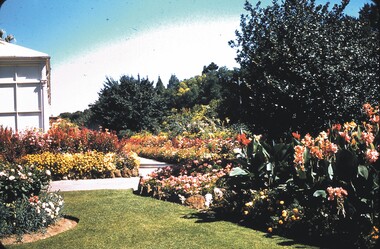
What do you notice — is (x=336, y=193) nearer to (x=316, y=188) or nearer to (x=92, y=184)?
(x=316, y=188)

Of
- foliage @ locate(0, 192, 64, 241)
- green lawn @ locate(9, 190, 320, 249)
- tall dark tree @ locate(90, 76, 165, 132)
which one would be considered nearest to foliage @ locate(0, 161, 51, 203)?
foliage @ locate(0, 192, 64, 241)

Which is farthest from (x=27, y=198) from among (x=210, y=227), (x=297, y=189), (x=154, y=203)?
(x=297, y=189)

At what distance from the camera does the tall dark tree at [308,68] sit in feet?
22.4

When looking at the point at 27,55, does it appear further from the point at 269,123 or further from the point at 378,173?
the point at 378,173

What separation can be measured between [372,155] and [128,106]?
2030 cm

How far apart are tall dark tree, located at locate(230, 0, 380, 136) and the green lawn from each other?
318cm

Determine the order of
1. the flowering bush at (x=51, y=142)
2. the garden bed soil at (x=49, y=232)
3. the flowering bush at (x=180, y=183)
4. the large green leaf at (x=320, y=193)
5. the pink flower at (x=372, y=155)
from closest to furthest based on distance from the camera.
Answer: the pink flower at (x=372, y=155)
the large green leaf at (x=320, y=193)
the garden bed soil at (x=49, y=232)
the flowering bush at (x=180, y=183)
the flowering bush at (x=51, y=142)

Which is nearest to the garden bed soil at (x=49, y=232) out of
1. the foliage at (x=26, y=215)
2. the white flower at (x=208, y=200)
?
the foliage at (x=26, y=215)

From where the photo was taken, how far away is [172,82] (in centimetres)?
4094

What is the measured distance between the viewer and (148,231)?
4895 mm

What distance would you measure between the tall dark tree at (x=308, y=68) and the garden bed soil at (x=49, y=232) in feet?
15.8

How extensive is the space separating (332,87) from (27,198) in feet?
20.9

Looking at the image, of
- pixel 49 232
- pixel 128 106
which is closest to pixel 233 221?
pixel 49 232

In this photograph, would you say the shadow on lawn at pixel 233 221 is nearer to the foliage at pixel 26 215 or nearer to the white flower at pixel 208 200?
the white flower at pixel 208 200
